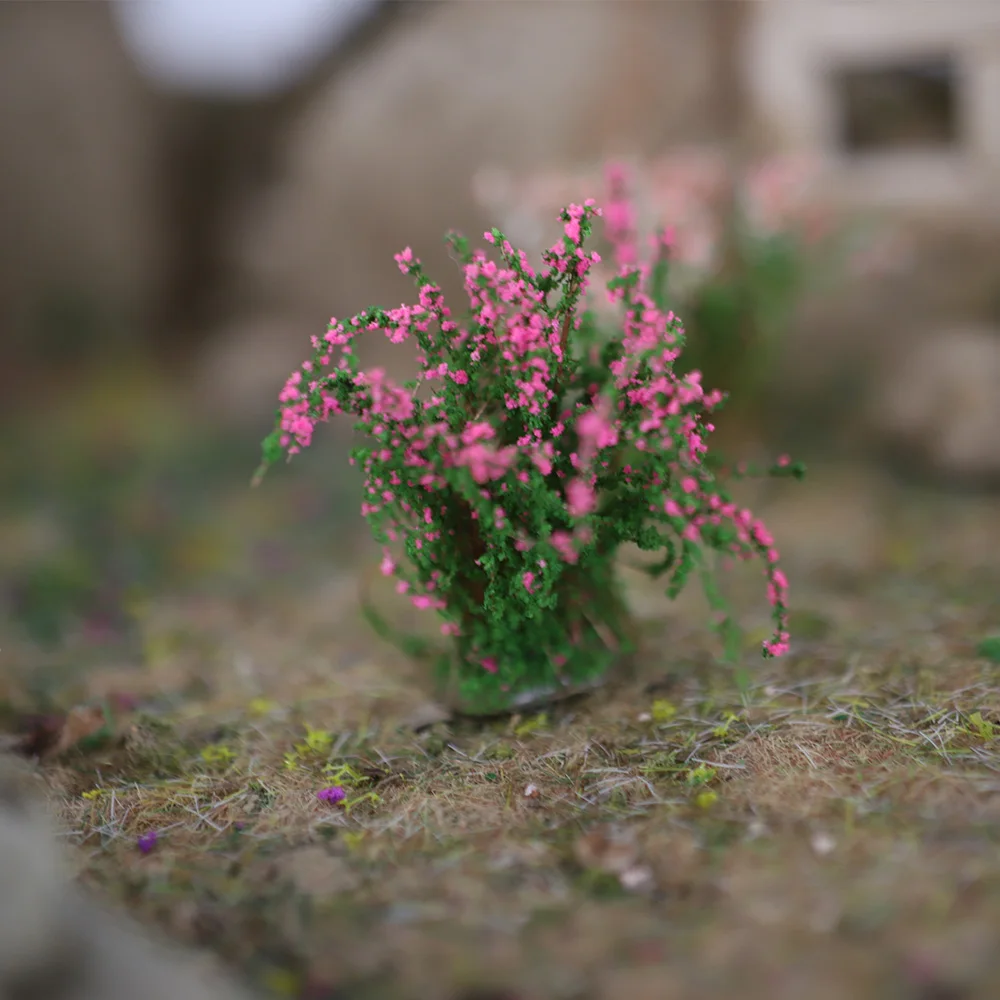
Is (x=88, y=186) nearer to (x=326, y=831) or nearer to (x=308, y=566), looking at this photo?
(x=308, y=566)

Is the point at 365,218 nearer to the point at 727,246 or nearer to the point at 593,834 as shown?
the point at 727,246

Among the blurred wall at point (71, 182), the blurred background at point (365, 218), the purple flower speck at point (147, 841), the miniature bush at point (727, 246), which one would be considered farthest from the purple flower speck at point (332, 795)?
the blurred wall at point (71, 182)

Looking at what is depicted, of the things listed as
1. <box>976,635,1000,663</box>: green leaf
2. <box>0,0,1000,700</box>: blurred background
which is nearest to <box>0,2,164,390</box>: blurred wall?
<box>0,0,1000,700</box>: blurred background

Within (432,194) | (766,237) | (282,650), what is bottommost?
(282,650)

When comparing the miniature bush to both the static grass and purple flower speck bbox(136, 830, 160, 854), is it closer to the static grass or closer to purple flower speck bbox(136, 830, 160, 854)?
the static grass

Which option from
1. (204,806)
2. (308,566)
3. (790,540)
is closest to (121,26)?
(308,566)

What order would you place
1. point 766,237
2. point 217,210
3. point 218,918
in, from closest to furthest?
1. point 218,918
2. point 766,237
3. point 217,210

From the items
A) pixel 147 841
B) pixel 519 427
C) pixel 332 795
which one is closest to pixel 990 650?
pixel 519 427
